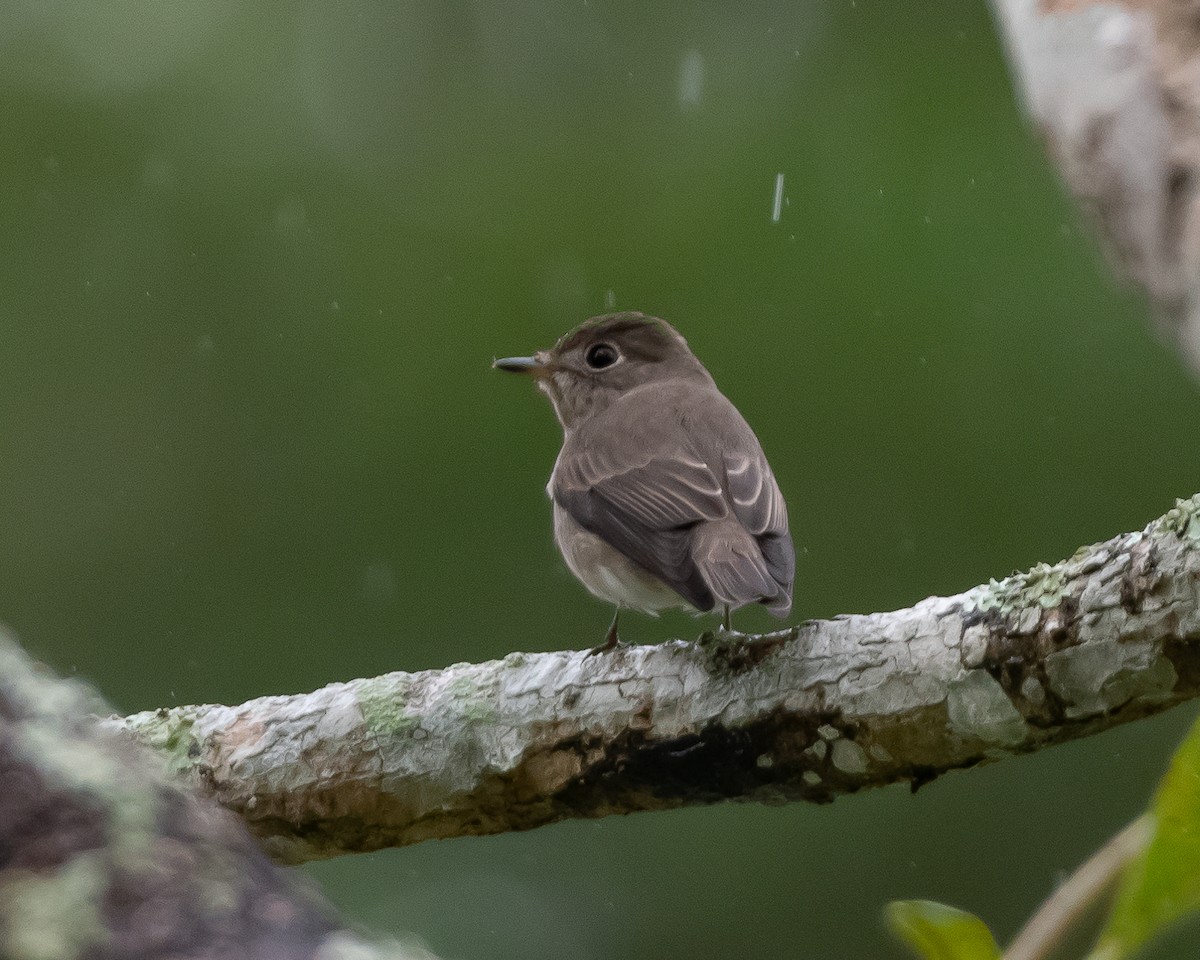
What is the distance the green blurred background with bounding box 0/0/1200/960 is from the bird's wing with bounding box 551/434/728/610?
1478mm

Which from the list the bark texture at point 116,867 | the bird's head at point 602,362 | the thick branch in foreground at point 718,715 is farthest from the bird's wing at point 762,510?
the bark texture at point 116,867

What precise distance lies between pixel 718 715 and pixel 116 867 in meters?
1.88

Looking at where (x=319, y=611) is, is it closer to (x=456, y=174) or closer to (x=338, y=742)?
(x=456, y=174)

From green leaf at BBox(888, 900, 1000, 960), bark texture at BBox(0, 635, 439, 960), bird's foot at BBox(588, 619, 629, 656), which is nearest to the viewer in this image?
bark texture at BBox(0, 635, 439, 960)

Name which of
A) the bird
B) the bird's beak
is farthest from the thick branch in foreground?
the bird's beak

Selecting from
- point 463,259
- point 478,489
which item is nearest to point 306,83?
point 463,259

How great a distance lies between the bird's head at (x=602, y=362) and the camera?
457cm

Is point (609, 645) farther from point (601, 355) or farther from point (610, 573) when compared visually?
point (601, 355)

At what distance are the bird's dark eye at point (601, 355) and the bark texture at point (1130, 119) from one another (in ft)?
10.4

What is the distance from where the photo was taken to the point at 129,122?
243 inches

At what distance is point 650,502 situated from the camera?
11.6ft

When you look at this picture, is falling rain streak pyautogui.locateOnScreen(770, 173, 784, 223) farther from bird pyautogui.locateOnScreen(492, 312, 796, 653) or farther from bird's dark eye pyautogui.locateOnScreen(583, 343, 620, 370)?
bird's dark eye pyautogui.locateOnScreen(583, 343, 620, 370)

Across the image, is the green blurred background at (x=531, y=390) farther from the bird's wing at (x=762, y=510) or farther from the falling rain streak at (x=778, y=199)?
the bird's wing at (x=762, y=510)

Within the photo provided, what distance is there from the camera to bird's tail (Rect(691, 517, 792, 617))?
2.98 meters
